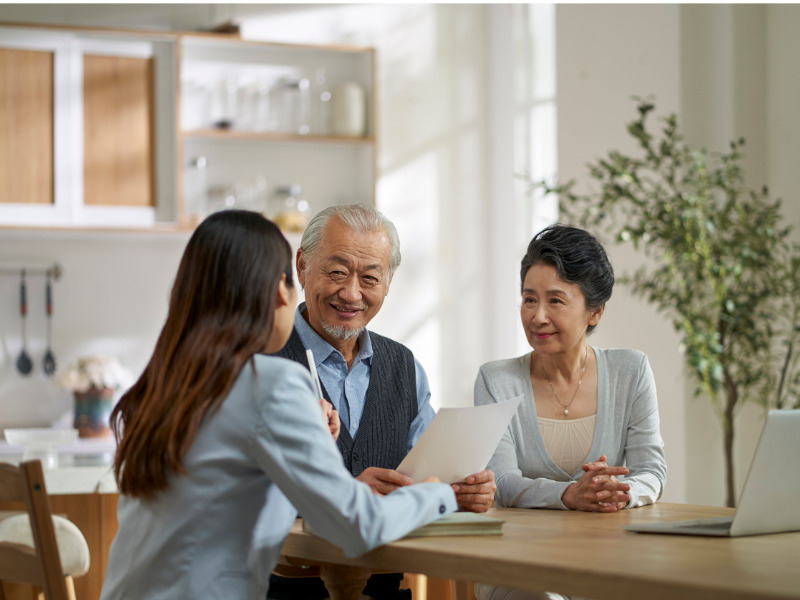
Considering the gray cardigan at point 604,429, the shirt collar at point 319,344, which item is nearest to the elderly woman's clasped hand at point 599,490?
the gray cardigan at point 604,429

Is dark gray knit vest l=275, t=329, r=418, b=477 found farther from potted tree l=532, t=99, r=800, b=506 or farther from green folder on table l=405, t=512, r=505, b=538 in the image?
potted tree l=532, t=99, r=800, b=506

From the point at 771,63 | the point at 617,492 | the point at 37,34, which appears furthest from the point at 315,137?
the point at 617,492

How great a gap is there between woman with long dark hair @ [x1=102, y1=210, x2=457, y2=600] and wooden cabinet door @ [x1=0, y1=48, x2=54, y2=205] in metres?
2.80

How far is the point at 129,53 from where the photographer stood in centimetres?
401

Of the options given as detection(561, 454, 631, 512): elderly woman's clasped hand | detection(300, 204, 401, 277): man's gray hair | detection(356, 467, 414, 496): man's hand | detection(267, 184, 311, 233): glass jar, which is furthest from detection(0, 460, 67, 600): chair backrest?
detection(267, 184, 311, 233): glass jar

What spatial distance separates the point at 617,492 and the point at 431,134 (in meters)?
3.16

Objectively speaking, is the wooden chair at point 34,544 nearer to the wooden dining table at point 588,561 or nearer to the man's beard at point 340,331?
the wooden dining table at point 588,561

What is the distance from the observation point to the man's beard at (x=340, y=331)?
6.94 ft

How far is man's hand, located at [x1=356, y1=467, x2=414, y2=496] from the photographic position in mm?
1630

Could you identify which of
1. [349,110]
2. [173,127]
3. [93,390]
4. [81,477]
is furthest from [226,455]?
[349,110]

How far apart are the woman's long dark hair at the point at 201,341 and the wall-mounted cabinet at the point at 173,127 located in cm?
271

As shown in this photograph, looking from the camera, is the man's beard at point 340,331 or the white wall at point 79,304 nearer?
the man's beard at point 340,331

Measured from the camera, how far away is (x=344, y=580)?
1.58 meters

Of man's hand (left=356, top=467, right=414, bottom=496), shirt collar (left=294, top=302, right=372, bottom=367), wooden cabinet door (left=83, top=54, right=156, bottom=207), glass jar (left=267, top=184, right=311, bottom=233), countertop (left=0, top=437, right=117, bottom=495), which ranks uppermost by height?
wooden cabinet door (left=83, top=54, right=156, bottom=207)
